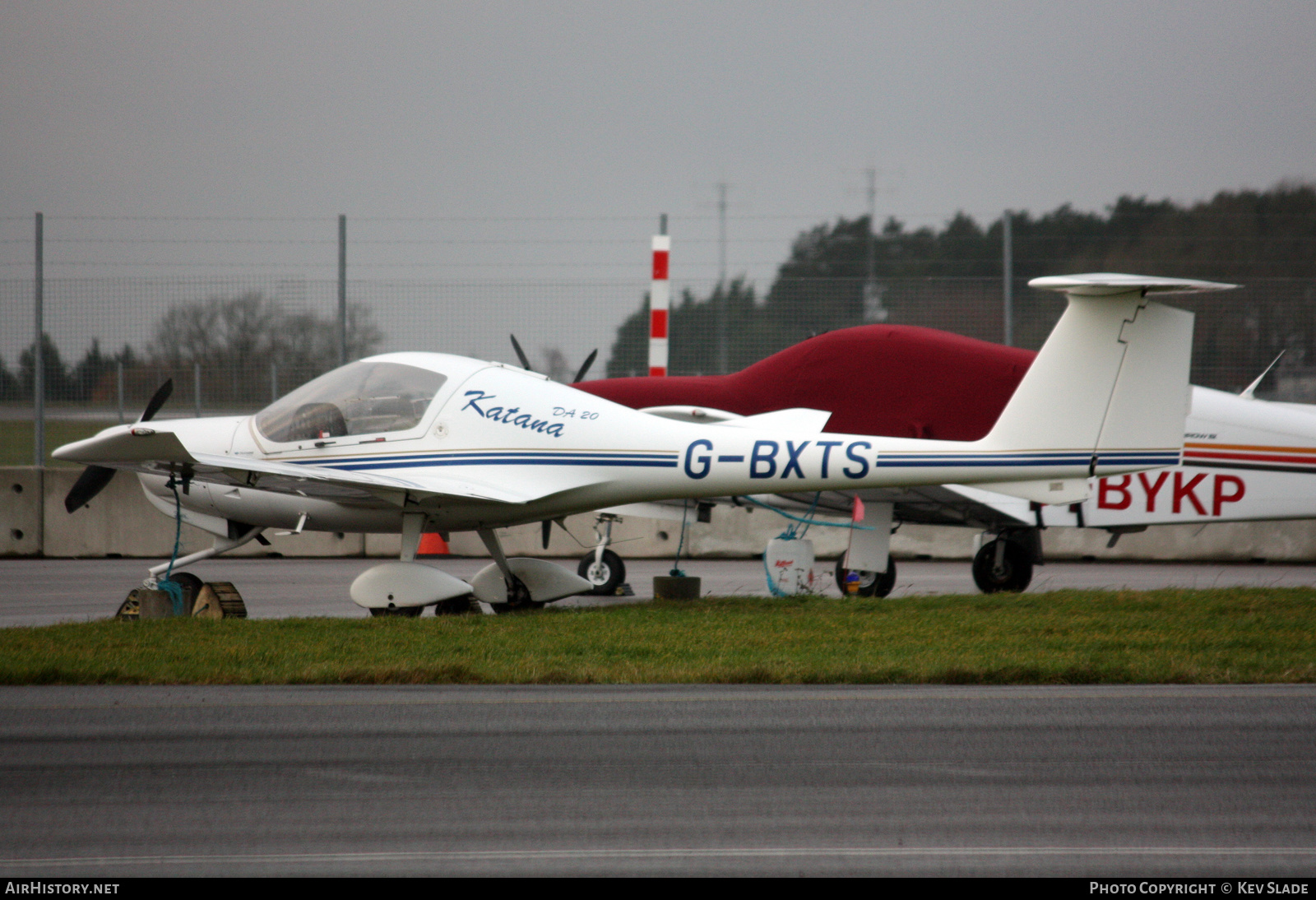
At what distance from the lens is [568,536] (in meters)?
15.4

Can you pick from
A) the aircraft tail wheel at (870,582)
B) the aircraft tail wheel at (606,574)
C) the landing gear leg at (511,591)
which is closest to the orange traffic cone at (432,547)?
the aircraft tail wheel at (606,574)

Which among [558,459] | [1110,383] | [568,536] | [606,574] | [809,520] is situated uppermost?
[1110,383]

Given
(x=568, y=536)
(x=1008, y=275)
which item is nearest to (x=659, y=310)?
(x=568, y=536)

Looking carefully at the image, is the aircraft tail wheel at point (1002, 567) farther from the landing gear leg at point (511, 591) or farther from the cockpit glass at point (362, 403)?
the cockpit glass at point (362, 403)

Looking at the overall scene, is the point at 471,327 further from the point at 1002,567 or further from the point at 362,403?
the point at 1002,567

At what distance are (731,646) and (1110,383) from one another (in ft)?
10.9

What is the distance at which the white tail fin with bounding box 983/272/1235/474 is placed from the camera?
8500mm

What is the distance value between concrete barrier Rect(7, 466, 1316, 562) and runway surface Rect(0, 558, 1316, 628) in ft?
0.67

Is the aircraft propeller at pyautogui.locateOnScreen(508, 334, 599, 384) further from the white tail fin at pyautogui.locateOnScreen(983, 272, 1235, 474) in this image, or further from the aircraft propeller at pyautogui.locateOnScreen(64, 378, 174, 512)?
the white tail fin at pyautogui.locateOnScreen(983, 272, 1235, 474)

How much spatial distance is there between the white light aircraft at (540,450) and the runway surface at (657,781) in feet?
8.66

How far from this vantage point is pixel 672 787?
4379 mm

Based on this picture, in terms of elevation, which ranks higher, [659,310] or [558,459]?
[659,310]

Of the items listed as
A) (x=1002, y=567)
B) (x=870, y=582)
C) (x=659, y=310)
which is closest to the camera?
(x=870, y=582)

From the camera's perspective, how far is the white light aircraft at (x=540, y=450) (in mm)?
8531
